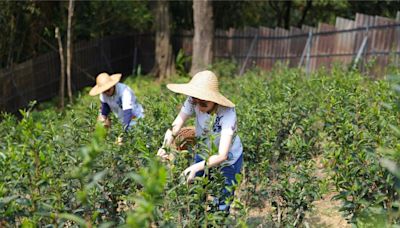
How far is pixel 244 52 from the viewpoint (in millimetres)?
16500

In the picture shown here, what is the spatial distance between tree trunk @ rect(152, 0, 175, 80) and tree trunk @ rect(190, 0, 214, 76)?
6.68 feet

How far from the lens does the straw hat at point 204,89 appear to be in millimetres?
3790

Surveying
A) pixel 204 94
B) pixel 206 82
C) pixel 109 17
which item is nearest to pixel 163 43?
pixel 109 17

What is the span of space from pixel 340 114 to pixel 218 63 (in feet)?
35.8

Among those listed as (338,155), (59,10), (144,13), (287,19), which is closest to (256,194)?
(338,155)

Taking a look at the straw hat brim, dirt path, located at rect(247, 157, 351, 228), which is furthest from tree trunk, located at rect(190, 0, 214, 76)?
the straw hat brim

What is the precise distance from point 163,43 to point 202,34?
94.4 inches

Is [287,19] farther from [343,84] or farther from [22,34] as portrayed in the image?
[343,84]

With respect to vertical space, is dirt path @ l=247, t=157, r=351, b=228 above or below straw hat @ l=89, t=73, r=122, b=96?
below

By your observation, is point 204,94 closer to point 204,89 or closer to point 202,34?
point 204,89

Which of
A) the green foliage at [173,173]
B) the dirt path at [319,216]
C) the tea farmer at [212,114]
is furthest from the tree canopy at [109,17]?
the tea farmer at [212,114]

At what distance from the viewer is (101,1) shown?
54.1 ft

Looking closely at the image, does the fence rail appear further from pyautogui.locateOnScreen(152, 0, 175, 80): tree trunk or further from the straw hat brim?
the straw hat brim

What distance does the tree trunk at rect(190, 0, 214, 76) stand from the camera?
1409 centimetres
